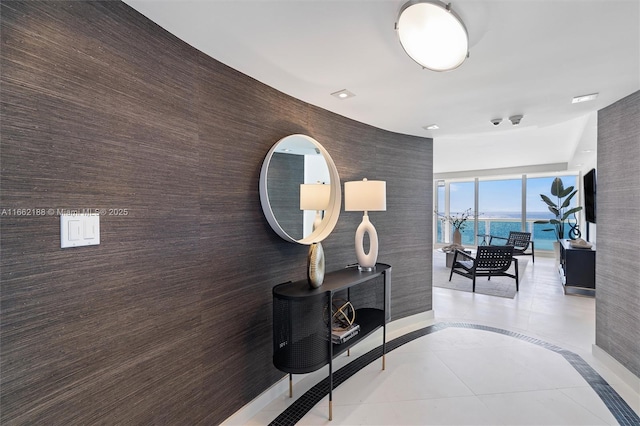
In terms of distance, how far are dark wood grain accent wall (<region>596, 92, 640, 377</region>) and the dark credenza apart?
2.39 m

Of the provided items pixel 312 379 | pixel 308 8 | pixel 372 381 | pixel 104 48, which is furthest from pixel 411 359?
pixel 104 48

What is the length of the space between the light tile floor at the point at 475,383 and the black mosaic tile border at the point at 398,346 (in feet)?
0.13

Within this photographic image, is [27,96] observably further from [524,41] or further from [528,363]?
[528,363]

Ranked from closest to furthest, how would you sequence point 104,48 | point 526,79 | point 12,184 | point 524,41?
1. point 12,184
2. point 104,48
3. point 524,41
4. point 526,79

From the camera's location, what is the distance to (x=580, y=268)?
14.8ft

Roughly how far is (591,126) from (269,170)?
4302 mm

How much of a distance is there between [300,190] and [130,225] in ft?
3.87

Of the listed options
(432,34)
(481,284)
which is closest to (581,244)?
(481,284)

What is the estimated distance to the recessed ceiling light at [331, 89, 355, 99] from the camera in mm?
2135

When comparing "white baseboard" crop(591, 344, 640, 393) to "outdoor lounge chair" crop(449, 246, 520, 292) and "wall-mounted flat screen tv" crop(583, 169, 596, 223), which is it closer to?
"outdoor lounge chair" crop(449, 246, 520, 292)

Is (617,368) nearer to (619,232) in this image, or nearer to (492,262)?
(619,232)

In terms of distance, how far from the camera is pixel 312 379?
2.32 metres

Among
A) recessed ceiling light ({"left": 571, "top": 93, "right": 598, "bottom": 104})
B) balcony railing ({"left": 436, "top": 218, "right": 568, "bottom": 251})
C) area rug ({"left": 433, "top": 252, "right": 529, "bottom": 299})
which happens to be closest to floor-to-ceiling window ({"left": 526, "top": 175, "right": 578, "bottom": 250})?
balcony railing ({"left": 436, "top": 218, "right": 568, "bottom": 251})

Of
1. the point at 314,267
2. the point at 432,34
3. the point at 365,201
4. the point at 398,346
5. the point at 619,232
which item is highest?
the point at 432,34
